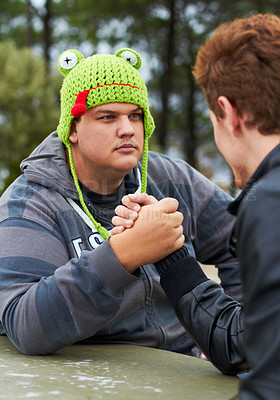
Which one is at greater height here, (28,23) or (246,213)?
Answer: (28,23)

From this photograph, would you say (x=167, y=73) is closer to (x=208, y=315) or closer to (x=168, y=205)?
(x=168, y=205)

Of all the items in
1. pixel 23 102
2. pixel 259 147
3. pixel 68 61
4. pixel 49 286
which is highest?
pixel 23 102

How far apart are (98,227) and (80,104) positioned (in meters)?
0.61

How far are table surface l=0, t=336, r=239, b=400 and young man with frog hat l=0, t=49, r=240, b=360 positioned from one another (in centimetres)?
12

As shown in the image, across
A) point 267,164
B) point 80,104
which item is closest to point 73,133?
point 80,104

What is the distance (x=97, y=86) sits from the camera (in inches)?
103

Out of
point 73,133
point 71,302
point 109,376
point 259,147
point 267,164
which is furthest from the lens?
point 73,133

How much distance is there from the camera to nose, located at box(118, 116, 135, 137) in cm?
259

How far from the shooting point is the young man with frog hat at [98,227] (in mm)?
2068

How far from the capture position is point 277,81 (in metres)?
1.53


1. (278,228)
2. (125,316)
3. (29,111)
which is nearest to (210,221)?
(125,316)

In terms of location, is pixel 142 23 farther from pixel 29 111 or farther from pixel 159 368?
pixel 159 368

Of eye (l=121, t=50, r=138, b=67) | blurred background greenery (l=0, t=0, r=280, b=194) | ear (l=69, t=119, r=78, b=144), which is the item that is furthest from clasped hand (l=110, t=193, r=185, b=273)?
blurred background greenery (l=0, t=0, r=280, b=194)

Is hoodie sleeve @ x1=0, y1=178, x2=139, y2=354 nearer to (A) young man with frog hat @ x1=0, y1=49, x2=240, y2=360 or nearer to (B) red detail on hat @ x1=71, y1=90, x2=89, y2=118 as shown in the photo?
(A) young man with frog hat @ x1=0, y1=49, x2=240, y2=360
